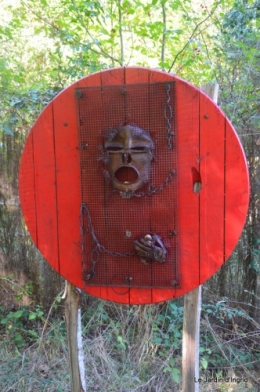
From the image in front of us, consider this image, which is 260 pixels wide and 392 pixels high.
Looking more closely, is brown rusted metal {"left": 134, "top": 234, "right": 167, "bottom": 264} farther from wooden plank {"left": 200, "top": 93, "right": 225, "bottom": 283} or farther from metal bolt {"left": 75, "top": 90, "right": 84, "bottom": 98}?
metal bolt {"left": 75, "top": 90, "right": 84, "bottom": 98}

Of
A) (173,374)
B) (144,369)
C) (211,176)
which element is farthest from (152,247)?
(144,369)

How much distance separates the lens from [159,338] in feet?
9.81

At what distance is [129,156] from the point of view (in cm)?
154

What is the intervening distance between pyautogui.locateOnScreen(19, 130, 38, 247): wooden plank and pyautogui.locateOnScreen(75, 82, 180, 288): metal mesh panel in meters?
0.26

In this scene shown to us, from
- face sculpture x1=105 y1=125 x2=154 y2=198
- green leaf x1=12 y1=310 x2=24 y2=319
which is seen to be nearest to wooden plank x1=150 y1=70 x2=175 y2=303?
face sculpture x1=105 y1=125 x2=154 y2=198

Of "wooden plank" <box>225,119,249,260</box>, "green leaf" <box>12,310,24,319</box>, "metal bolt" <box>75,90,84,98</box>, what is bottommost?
"green leaf" <box>12,310,24,319</box>

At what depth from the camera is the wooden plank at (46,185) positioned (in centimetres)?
168

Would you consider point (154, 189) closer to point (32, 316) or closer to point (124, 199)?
point (124, 199)

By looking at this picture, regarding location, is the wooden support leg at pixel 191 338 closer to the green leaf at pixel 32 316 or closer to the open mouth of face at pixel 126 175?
the open mouth of face at pixel 126 175

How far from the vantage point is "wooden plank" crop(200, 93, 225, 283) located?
1.52m

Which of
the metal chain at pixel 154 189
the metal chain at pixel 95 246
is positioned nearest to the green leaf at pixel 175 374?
the metal chain at pixel 95 246

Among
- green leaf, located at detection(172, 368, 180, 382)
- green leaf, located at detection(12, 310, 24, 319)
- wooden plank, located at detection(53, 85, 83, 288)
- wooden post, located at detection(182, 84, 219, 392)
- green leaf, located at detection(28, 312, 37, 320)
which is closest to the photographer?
wooden plank, located at detection(53, 85, 83, 288)

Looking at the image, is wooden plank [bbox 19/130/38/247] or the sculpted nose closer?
the sculpted nose

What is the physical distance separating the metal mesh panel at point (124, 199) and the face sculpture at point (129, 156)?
32 millimetres
